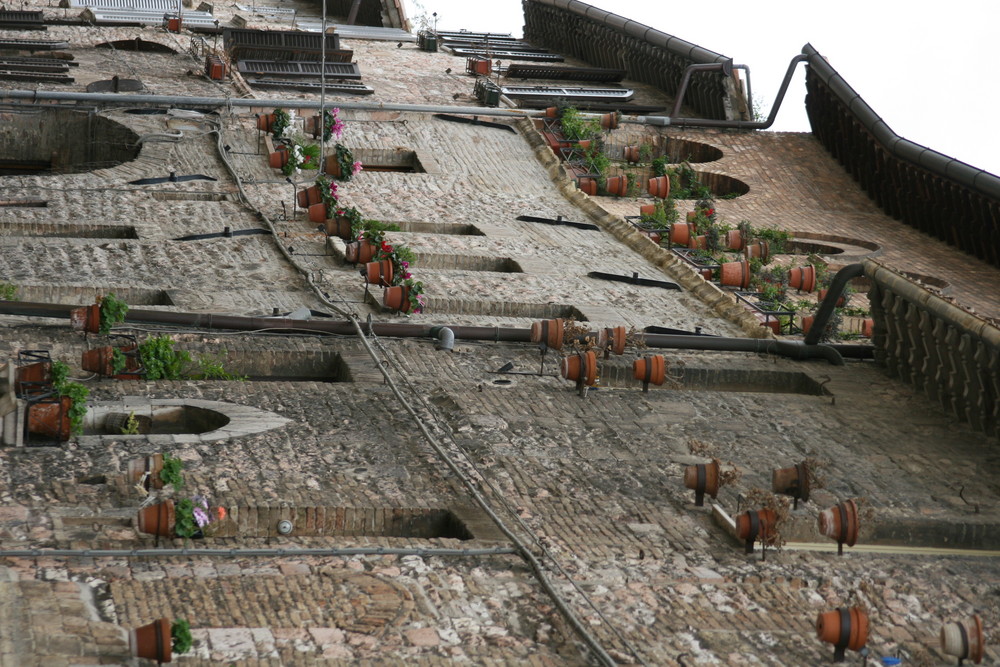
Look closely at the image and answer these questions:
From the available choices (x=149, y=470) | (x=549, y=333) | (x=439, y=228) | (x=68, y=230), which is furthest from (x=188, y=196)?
(x=149, y=470)

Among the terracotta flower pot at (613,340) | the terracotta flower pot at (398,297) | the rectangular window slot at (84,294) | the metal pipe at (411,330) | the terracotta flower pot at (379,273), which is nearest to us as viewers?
the metal pipe at (411,330)

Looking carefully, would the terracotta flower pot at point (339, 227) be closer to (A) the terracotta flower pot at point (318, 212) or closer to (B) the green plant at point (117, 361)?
(A) the terracotta flower pot at point (318, 212)

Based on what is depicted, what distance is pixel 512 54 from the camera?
28594 millimetres

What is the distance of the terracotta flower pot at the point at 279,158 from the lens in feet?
57.5

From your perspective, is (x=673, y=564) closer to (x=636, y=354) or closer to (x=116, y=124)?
(x=636, y=354)

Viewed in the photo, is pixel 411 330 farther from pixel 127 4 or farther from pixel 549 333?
pixel 127 4

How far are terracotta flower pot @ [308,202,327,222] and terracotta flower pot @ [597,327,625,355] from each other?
4502 mm

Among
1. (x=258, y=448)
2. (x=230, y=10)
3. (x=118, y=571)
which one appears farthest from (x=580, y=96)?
(x=118, y=571)

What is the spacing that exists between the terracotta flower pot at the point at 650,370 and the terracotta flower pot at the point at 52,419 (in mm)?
4545

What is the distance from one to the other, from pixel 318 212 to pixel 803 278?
17.1 feet

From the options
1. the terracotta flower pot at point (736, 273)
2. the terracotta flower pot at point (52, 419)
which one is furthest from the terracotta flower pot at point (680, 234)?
the terracotta flower pot at point (52, 419)

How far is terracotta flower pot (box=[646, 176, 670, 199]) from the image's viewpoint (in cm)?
1897

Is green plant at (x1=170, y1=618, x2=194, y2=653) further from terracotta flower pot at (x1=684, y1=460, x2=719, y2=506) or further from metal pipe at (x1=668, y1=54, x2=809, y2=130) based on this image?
metal pipe at (x1=668, y1=54, x2=809, y2=130)

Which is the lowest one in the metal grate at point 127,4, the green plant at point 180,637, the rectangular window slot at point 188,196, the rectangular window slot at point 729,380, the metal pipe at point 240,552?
the rectangular window slot at point 729,380
